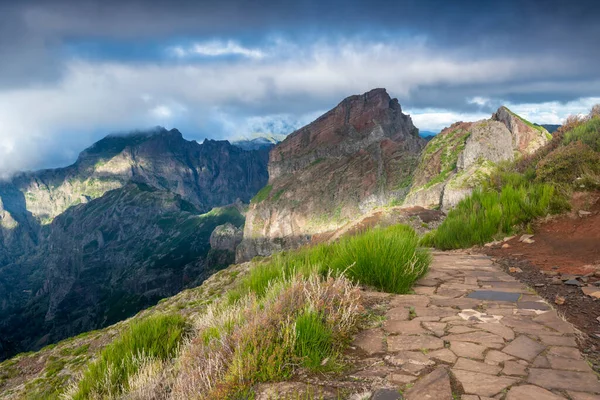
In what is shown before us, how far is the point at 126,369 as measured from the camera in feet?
18.8

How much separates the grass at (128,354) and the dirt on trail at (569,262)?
5.60 metres

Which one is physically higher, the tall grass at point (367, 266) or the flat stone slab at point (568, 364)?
the tall grass at point (367, 266)

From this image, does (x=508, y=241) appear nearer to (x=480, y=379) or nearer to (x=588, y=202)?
(x=588, y=202)

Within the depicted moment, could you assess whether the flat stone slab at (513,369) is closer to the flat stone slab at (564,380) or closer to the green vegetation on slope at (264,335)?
the flat stone slab at (564,380)

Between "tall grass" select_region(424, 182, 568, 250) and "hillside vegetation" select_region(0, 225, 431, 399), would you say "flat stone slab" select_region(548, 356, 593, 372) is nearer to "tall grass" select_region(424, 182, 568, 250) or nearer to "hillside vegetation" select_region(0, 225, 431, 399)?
"hillside vegetation" select_region(0, 225, 431, 399)

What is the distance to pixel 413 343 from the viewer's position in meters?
4.01

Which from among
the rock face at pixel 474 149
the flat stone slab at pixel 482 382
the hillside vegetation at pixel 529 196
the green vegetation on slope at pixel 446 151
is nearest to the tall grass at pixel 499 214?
the hillside vegetation at pixel 529 196

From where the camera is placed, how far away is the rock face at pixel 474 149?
1702 inches

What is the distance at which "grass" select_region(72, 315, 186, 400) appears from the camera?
5.34 metres

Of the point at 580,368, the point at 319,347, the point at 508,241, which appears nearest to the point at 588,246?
the point at 508,241

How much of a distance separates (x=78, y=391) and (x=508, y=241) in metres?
10.1

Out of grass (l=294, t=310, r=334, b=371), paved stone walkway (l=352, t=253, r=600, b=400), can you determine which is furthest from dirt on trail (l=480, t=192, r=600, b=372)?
grass (l=294, t=310, r=334, b=371)

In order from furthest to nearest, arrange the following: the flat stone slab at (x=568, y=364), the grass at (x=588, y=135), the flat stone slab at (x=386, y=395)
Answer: the grass at (x=588, y=135) < the flat stone slab at (x=568, y=364) < the flat stone slab at (x=386, y=395)

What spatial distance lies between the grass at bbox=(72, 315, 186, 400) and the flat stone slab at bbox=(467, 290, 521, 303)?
4.78 meters
